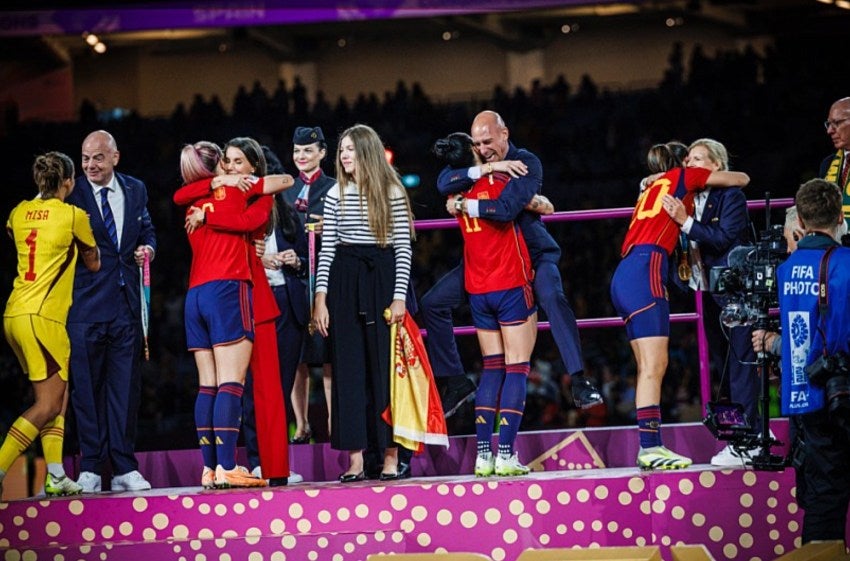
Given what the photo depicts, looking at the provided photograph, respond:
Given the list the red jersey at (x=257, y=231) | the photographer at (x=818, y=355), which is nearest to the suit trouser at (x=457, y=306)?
the red jersey at (x=257, y=231)

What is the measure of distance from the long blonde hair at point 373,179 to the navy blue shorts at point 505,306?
1.86 ft

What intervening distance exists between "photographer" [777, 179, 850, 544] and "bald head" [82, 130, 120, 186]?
3.42m

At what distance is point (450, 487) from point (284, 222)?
5.84 ft

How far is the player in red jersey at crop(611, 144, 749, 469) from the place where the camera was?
5.83 metres

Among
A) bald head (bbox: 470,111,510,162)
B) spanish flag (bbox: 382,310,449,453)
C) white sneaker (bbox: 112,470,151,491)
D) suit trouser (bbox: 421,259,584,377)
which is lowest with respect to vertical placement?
white sneaker (bbox: 112,470,151,491)

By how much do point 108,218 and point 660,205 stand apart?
9.19 ft

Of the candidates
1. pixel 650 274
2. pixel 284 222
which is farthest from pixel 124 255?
pixel 650 274

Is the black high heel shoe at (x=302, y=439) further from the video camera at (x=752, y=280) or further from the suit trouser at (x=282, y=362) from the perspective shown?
the video camera at (x=752, y=280)

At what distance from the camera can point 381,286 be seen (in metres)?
6.12

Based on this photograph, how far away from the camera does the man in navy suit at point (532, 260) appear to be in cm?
600

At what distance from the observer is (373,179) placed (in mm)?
6055

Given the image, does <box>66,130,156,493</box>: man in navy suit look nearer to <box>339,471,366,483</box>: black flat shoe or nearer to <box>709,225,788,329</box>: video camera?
<box>339,471,366,483</box>: black flat shoe

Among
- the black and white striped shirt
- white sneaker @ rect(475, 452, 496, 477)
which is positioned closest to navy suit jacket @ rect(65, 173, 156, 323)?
the black and white striped shirt

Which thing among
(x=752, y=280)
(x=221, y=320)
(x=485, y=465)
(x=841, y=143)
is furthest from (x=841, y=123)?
(x=221, y=320)
